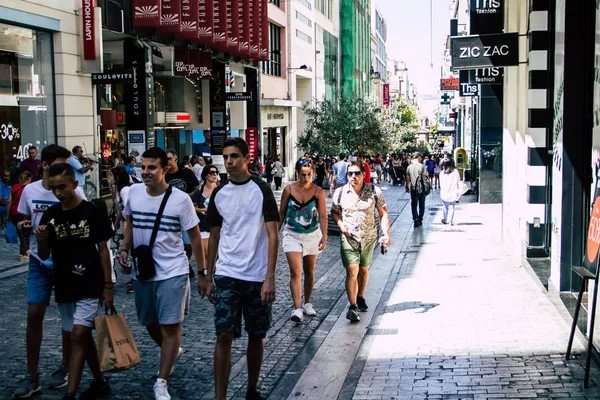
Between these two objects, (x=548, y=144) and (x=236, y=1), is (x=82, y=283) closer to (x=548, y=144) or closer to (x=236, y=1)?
(x=548, y=144)

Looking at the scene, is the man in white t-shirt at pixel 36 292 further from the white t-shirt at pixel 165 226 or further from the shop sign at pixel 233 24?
the shop sign at pixel 233 24

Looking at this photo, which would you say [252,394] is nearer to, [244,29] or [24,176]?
[24,176]

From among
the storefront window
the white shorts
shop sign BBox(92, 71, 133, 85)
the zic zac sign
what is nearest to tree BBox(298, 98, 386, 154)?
shop sign BBox(92, 71, 133, 85)

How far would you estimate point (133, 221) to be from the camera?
6078 millimetres

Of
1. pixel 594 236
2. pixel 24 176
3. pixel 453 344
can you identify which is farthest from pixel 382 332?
pixel 24 176

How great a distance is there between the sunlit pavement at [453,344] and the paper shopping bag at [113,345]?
1.40 m

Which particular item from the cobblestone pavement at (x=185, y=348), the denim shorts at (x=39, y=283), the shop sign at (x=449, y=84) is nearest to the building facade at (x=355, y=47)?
the shop sign at (x=449, y=84)

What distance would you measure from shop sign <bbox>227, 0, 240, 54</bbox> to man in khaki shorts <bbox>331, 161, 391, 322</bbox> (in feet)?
74.4

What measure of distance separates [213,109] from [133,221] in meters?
28.2

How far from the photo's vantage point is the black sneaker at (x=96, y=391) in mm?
5996

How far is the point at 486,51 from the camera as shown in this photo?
1241 centimetres

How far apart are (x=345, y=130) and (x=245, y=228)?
3840cm

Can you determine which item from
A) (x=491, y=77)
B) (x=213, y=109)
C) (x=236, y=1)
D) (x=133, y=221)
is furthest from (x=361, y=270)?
(x=213, y=109)

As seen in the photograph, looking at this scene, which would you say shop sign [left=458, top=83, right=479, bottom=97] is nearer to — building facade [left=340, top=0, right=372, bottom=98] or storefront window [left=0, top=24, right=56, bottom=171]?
storefront window [left=0, top=24, right=56, bottom=171]
